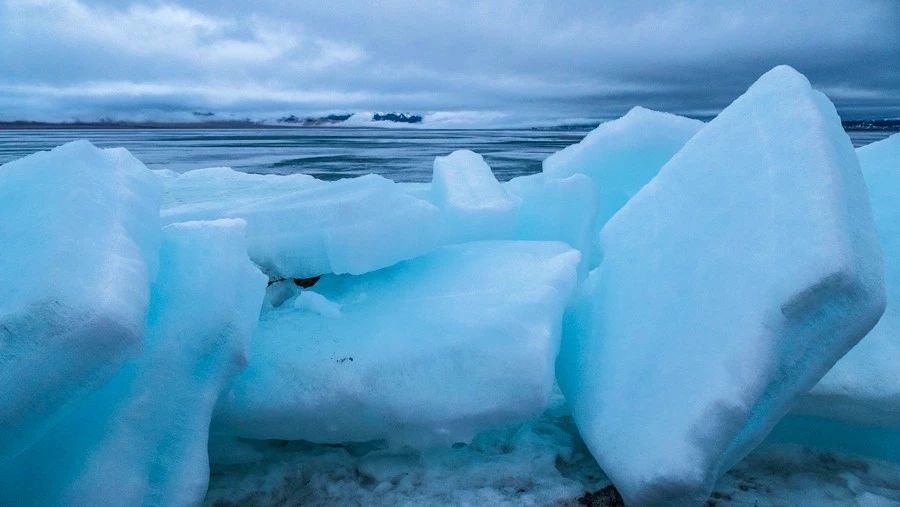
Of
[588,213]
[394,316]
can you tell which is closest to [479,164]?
[588,213]

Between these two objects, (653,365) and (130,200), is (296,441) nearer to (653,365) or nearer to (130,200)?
(130,200)

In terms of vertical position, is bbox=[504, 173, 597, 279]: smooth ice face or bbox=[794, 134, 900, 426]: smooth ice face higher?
bbox=[504, 173, 597, 279]: smooth ice face

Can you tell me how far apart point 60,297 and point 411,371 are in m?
0.85

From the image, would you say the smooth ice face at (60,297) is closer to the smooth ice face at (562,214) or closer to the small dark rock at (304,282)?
the small dark rock at (304,282)

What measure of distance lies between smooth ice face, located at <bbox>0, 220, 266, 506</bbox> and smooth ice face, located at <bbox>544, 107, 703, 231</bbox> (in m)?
1.84

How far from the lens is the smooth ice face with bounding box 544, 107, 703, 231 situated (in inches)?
113

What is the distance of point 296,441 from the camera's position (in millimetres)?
1790

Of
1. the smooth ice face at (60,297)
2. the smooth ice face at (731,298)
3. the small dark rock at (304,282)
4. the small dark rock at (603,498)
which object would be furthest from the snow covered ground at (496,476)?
the small dark rock at (304,282)

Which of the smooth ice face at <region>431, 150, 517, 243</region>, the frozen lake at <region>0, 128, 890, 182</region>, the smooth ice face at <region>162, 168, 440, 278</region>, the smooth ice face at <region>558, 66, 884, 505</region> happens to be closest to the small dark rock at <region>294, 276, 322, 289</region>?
the smooth ice face at <region>162, 168, 440, 278</region>

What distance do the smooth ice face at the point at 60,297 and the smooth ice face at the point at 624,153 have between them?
2059 millimetres

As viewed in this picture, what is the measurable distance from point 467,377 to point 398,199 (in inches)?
29.5

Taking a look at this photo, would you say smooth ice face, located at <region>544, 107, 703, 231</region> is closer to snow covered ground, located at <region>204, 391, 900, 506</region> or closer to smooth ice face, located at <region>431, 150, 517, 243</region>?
smooth ice face, located at <region>431, 150, 517, 243</region>

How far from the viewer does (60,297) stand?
1056 mm

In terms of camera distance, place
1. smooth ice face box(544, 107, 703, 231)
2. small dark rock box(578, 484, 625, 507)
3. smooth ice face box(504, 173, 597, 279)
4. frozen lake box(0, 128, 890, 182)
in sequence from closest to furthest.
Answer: small dark rock box(578, 484, 625, 507), smooth ice face box(504, 173, 597, 279), smooth ice face box(544, 107, 703, 231), frozen lake box(0, 128, 890, 182)
